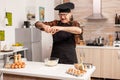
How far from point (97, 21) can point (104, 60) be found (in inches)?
44.5

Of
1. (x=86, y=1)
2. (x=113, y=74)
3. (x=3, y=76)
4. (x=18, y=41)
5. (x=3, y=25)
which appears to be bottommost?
(x=113, y=74)

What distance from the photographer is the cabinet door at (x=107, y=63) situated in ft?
15.5

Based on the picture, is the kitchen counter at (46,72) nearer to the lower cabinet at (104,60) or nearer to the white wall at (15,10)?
the white wall at (15,10)

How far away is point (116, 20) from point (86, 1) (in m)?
0.97

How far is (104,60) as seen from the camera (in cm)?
479

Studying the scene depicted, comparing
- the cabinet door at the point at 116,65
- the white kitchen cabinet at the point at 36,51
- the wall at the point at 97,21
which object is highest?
the wall at the point at 97,21

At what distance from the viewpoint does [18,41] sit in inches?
175

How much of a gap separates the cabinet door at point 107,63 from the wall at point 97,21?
26.8 inches

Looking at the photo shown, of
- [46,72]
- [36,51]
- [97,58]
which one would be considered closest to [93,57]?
[97,58]

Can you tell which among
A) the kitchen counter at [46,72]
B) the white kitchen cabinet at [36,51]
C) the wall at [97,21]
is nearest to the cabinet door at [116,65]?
the wall at [97,21]

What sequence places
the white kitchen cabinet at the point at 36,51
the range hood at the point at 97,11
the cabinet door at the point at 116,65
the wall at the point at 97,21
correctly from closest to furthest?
the white kitchen cabinet at the point at 36,51 → the cabinet door at the point at 116,65 → the range hood at the point at 97,11 → the wall at the point at 97,21

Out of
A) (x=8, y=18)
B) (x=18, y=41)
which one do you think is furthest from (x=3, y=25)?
(x=18, y=41)

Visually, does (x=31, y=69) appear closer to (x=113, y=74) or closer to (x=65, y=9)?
(x=65, y=9)

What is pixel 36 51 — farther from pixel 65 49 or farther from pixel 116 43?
pixel 116 43
